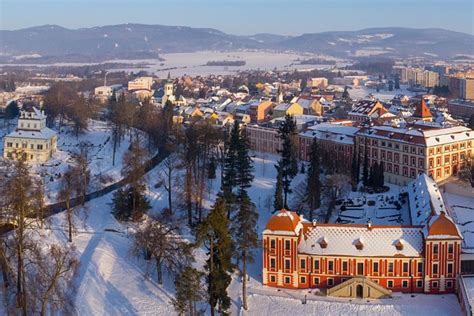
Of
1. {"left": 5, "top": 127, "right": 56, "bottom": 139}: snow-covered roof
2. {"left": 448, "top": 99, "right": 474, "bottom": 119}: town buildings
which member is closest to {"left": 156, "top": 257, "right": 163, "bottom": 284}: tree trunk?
{"left": 5, "top": 127, "right": 56, "bottom": 139}: snow-covered roof

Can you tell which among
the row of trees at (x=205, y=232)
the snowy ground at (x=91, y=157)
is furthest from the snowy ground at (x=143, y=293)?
the snowy ground at (x=91, y=157)

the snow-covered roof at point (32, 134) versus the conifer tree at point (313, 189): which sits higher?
the snow-covered roof at point (32, 134)

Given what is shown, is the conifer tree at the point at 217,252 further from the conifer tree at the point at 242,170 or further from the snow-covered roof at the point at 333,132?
the snow-covered roof at the point at 333,132

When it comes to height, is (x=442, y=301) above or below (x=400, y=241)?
below

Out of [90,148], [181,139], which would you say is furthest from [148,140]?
[181,139]

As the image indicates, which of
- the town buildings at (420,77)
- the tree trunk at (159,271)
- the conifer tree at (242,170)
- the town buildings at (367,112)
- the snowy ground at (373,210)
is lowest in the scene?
the tree trunk at (159,271)

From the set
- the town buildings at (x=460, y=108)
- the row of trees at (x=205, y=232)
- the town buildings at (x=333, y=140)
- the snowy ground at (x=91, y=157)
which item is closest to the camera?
the row of trees at (x=205, y=232)

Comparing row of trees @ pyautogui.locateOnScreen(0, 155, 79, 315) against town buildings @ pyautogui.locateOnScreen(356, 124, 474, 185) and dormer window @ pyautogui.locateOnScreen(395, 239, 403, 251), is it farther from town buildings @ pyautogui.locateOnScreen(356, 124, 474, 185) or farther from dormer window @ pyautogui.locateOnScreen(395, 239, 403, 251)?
town buildings @ pyautogui.locateOnScreen(356, 124, 474, 185)

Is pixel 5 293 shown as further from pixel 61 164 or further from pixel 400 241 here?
pixel 61 164
